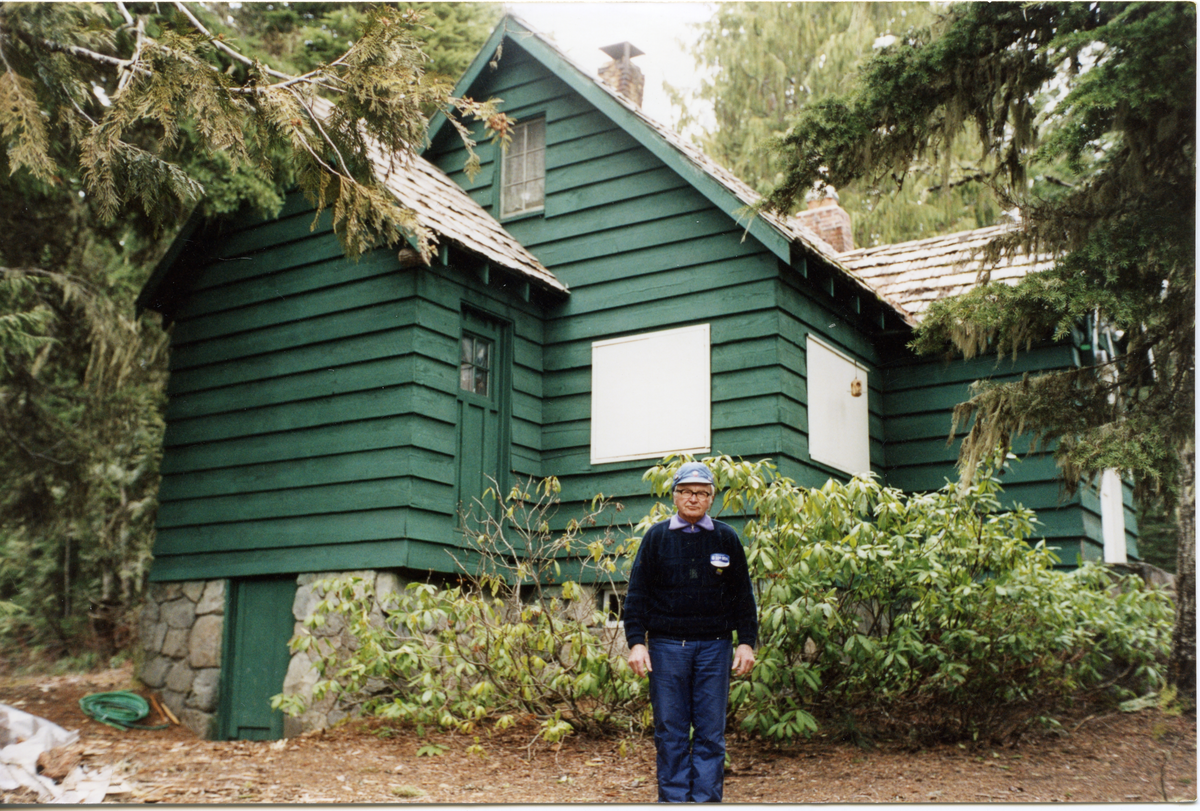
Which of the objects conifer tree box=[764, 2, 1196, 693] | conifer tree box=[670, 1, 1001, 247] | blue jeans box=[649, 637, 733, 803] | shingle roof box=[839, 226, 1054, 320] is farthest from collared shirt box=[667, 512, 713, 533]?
conifer tree box=[670, 1, 1001, 247]

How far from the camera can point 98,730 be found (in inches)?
349

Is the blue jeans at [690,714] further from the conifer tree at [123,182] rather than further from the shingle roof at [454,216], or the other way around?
the shingle roof at [454,216]

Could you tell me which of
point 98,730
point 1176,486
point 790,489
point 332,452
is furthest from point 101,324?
point 1176,486

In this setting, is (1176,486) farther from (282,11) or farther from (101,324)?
(282,11)

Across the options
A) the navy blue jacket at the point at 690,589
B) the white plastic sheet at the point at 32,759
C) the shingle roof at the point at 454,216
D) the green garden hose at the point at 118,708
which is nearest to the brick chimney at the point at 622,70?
the shingle roof at the point at 454,216

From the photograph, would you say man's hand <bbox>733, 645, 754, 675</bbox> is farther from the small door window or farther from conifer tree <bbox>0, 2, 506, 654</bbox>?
the small door window

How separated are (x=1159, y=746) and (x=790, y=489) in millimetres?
2684

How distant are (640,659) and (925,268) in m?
7.81

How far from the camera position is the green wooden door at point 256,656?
8.79 meters

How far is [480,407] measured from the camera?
9.22 metres

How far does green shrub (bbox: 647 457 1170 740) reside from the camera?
20.9 feet

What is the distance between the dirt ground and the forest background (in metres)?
1.59

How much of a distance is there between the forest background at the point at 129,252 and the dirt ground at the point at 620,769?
1.59 m

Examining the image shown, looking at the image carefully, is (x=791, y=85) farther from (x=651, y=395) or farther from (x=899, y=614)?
(x=899, y=614)
